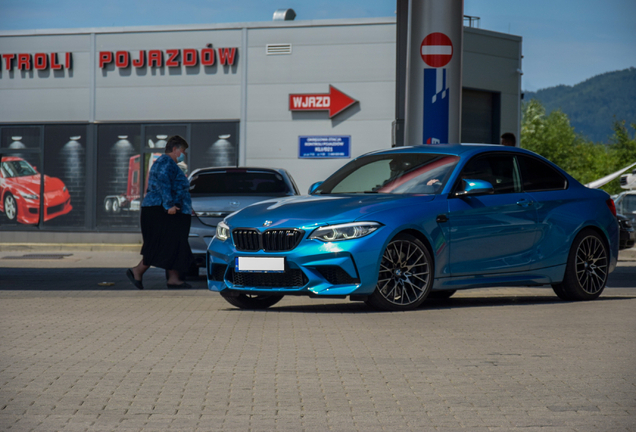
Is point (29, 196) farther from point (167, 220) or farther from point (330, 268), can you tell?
point (330, 268)

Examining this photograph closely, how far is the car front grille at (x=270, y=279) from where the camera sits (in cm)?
808

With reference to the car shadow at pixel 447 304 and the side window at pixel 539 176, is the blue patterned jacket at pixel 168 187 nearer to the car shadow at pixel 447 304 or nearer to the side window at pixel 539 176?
the car shadow at pixel 447 304

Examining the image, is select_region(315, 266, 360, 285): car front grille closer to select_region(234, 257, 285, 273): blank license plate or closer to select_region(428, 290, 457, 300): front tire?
select_region(234, 257, 285, 273): blank license plate

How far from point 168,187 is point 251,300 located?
2.63 metres

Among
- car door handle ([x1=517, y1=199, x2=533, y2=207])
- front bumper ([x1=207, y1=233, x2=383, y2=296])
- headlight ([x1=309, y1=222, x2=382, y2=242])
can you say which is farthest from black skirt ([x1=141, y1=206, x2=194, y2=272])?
car door handle ([x1=517, y1=199, x2=533, y2=207])

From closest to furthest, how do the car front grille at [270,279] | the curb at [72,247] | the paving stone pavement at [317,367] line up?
the paving stone pavement at [317,367]
the car front grille at [270,279]
the curb at [72,247]

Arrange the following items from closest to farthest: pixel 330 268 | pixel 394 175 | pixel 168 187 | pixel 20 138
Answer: pixel 330 268, pixel 394 175, pixel 168 187, pixel 20 138

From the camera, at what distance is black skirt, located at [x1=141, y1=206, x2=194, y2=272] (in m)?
11.1

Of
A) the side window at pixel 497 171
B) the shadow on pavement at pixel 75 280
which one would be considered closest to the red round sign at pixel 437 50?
the side window at pixel 497 171

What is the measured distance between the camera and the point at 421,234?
27.7 feet

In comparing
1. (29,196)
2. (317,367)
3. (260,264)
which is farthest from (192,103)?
(317,367)

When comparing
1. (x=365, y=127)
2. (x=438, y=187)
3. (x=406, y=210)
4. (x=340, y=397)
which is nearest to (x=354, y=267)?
(x=406, y=210)

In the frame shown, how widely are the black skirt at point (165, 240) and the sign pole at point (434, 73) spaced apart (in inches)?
147

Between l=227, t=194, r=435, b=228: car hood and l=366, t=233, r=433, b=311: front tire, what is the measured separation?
1.22ft
